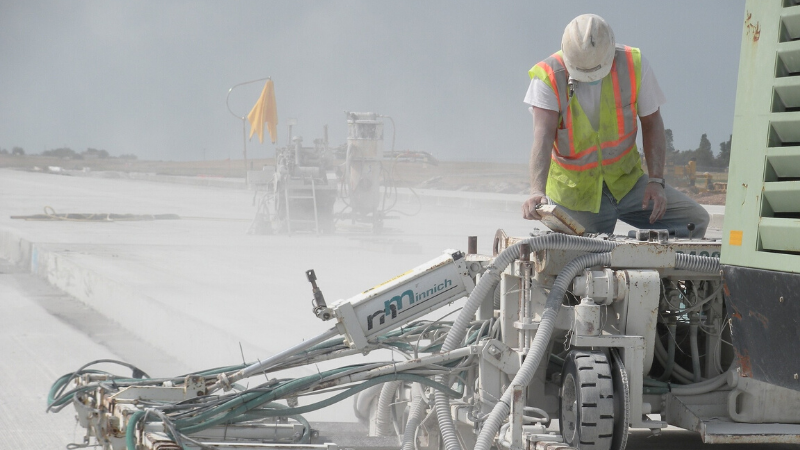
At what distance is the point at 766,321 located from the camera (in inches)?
113

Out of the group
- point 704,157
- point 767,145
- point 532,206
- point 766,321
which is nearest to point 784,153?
point 767,145

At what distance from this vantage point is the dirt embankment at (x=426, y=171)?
3599 cm

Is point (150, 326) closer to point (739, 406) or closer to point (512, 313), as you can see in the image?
point (512, 313)

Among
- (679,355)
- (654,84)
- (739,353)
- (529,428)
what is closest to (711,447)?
(679,355)

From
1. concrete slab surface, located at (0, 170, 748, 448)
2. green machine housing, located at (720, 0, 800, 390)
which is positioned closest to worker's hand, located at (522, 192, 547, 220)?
green machine housing, located at (720, 0, 800, 390)

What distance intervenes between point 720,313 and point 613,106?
3.99 feet

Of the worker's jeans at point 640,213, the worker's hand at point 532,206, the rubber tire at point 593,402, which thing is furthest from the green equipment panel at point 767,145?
the worker's jeans at point 640,213

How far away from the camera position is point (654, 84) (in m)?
4.73

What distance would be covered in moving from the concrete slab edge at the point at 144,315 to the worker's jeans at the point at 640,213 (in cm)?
284

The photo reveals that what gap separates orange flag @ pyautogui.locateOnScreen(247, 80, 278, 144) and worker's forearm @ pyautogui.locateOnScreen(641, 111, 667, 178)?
1780 centimetres

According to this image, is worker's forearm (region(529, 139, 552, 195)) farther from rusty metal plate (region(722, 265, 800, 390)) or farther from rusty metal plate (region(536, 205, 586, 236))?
rusty metal plate (region(722, 265, 800, 390))

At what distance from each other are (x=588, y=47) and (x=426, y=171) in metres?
50.7

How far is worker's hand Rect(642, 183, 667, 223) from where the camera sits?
4648mm

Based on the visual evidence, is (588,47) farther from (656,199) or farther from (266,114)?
(266,114)
